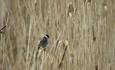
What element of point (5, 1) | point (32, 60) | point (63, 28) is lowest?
point (32, 60)

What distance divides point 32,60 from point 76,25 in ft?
0.72

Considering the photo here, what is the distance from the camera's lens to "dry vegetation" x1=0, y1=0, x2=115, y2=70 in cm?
150

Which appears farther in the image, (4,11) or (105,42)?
A: (105,42)

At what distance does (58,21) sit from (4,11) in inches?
8.3

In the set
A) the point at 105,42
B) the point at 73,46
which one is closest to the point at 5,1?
the point at 73,46

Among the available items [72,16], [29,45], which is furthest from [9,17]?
[72,16]

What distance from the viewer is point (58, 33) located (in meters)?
1.53

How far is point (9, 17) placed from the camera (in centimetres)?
149

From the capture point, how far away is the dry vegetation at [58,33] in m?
1.50

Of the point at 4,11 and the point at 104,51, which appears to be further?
the point at 104,51

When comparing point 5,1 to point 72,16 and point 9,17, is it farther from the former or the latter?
point 72,16

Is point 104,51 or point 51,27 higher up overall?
point 51,27

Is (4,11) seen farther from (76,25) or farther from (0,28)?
(76,25)

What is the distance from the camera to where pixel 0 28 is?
149 cm
